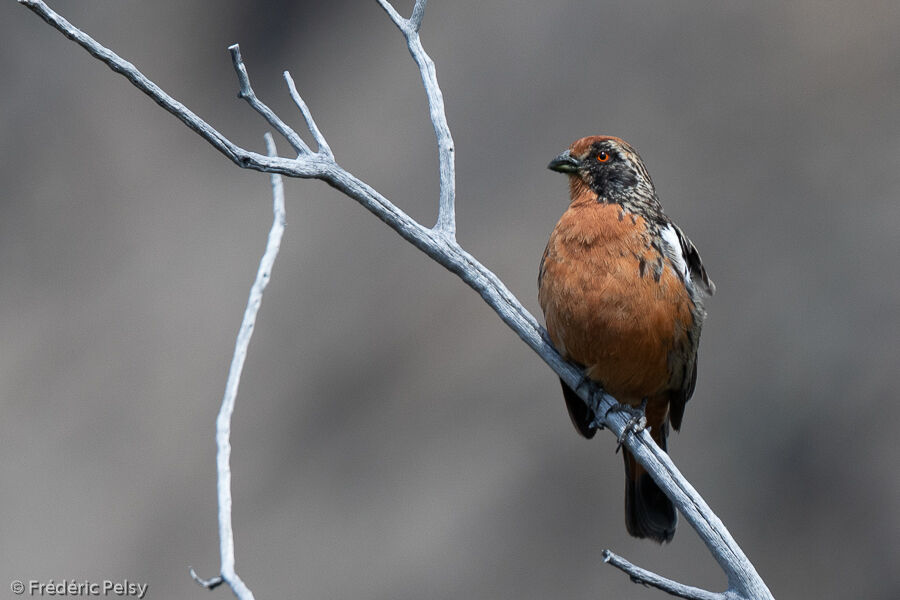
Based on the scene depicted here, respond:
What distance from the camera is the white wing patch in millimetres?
4270

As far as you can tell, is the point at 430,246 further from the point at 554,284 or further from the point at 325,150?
the point at 554,284

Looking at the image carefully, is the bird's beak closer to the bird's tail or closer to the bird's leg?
the bird's leg

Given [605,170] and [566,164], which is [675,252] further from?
[566,164]

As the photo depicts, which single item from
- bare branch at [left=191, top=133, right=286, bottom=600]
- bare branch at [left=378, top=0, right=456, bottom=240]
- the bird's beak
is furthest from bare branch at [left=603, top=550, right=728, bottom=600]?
the bird's beak

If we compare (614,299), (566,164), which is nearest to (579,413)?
(614,299)

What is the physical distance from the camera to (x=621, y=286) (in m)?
4.09

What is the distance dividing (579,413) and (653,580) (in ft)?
6.39

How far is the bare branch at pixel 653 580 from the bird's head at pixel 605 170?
6.47ft

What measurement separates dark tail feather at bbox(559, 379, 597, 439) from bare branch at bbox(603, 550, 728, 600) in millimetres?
1686

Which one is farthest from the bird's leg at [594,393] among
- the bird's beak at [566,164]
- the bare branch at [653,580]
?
the bare branch at [653,580]

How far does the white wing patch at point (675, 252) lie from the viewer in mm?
4270

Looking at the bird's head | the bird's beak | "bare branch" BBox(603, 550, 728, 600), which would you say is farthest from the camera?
the bird's beak

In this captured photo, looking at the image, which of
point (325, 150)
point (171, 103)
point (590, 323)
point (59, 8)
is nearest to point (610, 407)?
point (590, 323)

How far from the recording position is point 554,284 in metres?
4.20
